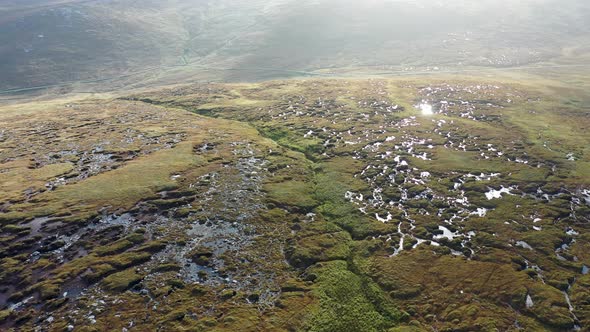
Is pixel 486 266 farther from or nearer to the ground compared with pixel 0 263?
nearer to the ground

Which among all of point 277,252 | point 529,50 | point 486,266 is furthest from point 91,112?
point 529,50

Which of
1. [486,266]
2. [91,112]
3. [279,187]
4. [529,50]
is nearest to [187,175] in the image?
[279,187]

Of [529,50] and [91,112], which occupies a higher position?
[91,112]

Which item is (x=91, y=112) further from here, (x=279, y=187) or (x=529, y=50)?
(x=529, y=50)

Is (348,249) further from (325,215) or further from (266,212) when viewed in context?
(266,212)

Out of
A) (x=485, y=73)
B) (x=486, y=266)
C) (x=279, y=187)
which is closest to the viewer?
(x=486, y=266)

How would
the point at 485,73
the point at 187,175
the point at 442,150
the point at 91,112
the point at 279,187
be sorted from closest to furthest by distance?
the point at 279,187, the point at 187,175, the point at 442,150, the point at 91,112, the point at 485,73

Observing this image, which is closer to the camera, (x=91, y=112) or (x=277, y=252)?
(x=277, y=252)

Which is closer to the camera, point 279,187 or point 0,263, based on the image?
point 0,263

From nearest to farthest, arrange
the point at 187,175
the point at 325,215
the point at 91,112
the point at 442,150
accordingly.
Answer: the point at 325,215, the point at 187,175, the point at 442,150, the point at 91,112
